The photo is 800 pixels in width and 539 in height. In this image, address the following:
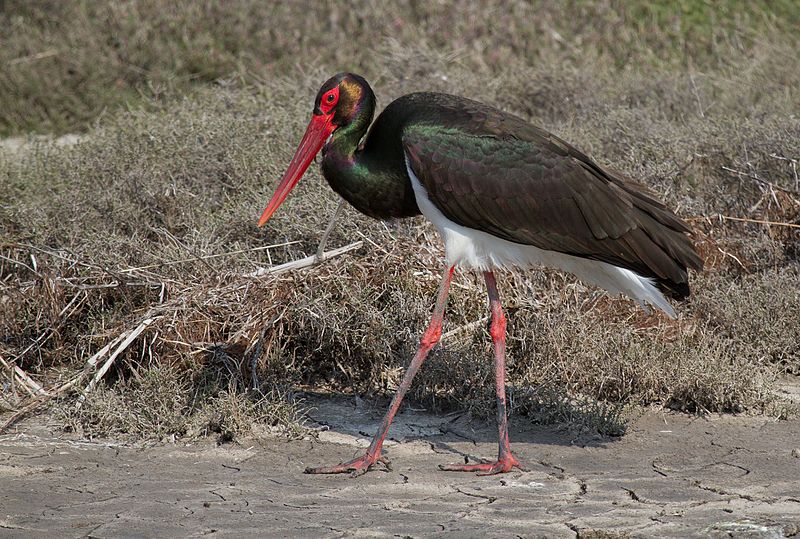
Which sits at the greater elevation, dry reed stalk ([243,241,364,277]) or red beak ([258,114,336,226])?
red beak ([258,114,336,226])

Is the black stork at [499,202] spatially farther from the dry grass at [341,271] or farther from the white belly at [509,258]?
the dry grass at [341,271]

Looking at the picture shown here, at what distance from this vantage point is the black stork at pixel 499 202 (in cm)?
474

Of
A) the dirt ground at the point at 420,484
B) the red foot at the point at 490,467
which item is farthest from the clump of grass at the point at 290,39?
the red foot at the point at 490,467

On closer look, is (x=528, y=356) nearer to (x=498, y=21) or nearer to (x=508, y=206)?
(x=508, y=206)

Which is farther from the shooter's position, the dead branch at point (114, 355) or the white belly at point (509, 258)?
the dead branch at point (114, 355)

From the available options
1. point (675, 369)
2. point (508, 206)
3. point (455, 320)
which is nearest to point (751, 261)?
point (675, 369)

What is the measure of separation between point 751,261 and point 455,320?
1679 mm

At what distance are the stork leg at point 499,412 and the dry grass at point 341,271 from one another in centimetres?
41

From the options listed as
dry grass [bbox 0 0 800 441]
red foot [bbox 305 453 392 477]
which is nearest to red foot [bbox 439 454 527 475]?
red foot [bbox 305 453 392 477]

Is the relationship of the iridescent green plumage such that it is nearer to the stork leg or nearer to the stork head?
the stork head

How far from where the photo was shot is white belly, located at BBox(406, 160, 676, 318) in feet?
15.8

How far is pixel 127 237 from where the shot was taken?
625cm

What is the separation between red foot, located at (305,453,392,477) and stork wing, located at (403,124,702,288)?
1014 mm

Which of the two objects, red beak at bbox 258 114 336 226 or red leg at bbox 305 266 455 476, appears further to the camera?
red beak at bbox 258 114 336 226
